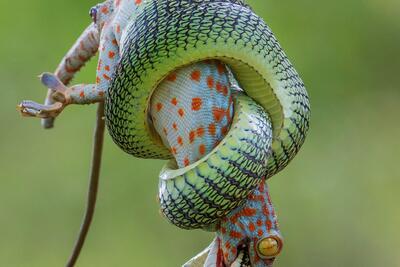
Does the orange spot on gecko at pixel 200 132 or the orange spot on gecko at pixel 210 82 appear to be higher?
the orange spot on gecko at pixel 210 82

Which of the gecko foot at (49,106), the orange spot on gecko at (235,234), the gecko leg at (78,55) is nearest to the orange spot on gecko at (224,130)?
the orange spot on gecko at (235,234)

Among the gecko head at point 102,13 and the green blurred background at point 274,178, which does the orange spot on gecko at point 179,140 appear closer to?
the gecko head at point 102,13

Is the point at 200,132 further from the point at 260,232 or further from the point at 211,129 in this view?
the point at 260,232

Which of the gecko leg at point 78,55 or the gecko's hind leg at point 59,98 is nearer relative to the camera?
the gecko's hind leg at point 59,98

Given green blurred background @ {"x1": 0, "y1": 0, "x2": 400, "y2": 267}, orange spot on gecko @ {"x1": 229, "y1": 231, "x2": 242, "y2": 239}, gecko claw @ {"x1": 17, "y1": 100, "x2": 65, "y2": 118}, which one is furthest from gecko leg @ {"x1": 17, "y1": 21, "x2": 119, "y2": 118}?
green blurred background @ {"x1": 0, "y1": 0, "x2": 400, "y2": 267}

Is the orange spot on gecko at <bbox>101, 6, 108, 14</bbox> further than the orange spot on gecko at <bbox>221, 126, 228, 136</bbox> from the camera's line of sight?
Yes

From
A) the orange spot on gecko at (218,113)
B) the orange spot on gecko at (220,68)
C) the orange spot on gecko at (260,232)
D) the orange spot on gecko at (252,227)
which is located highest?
the orange spot on gecko at (220,68)

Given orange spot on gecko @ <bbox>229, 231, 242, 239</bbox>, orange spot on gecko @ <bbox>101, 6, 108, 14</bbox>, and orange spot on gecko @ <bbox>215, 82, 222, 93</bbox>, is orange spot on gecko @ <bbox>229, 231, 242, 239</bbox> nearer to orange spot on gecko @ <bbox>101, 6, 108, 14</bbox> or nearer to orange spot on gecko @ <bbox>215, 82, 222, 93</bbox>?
orange spot on gecko @ <bbox>215, 82, 222, 93</bbox>
